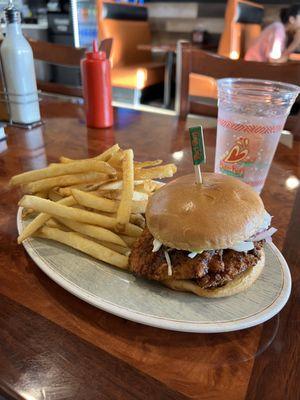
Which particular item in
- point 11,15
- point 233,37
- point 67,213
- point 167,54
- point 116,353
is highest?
point 11,15

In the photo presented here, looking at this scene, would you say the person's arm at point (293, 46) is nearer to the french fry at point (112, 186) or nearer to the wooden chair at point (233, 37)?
the wooden chair at point (233, 37)

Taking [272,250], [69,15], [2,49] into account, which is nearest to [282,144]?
[272,250]

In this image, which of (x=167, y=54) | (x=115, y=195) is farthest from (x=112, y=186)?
(x=167, y=54)

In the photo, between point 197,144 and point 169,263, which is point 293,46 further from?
point 169,263

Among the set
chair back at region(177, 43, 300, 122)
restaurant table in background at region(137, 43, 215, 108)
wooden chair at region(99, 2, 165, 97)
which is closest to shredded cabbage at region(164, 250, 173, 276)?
Result: chair back at region(177, 43, 300, 122)

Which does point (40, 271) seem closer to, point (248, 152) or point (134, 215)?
point (134, 215)

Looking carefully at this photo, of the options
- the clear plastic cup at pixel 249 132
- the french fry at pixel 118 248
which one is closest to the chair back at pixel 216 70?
the clear plastic cup at pixel 249 132
